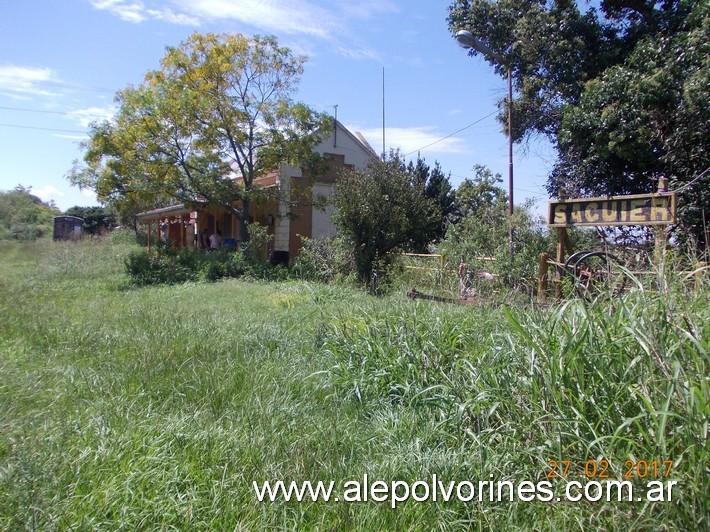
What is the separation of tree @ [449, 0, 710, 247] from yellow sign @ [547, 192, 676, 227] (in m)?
3.53

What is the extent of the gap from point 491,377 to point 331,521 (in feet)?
4.93

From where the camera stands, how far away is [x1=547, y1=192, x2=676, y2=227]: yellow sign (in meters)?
7.48

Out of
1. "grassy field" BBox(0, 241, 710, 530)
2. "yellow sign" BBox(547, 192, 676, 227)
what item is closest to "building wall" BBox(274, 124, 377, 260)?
"yellow sign" BBox(547, 192, 676, 227)

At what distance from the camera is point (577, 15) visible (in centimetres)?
1414

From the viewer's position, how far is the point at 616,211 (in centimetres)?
807

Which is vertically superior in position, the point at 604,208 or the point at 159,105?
the point at 159,105

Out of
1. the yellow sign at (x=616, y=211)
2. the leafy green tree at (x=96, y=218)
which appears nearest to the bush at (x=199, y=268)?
the yellow sign at (x=616, y=211)

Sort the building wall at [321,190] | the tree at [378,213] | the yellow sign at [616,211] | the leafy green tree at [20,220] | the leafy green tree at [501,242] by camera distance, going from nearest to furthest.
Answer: the yellow sign at [616,211], the leafy green tree at [501,242], the tree at [378,213], the building wall at [321,190], the leafy green tree at [20,220]

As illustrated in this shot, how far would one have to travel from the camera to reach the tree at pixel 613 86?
11.5 m

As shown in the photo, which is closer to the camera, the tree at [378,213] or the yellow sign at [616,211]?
the yellow sign at [616,211]

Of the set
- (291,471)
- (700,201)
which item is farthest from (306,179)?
(291,471)

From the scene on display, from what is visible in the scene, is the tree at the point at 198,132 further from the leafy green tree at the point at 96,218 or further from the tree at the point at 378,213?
the leafy green tree at the point at 96,218

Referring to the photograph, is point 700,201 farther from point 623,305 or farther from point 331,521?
point 331,521

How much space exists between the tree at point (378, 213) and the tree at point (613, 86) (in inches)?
157
